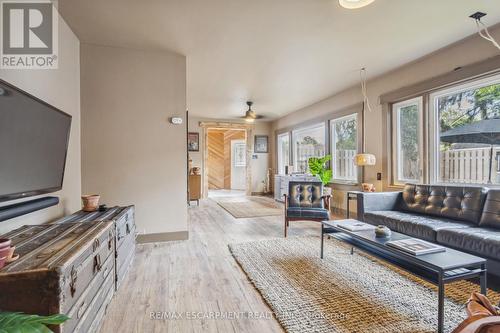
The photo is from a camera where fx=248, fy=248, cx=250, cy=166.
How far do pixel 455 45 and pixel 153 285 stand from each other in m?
4.44

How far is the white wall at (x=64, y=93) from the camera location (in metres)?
1.89

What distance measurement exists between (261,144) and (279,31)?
19.3ft

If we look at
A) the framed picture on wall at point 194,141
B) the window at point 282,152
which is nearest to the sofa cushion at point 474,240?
the window at point 282,152

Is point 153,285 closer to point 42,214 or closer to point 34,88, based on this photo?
point 42,214

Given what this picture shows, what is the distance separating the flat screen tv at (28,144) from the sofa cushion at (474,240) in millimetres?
3457

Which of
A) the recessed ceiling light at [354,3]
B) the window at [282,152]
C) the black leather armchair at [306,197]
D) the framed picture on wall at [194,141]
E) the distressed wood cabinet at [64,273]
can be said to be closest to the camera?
the distressed wood cabinet at [64,273]

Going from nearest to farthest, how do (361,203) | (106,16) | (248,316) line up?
1. (248,316)
2. (106,16)
3. (361,203)

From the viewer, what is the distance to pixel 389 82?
13.5 ft

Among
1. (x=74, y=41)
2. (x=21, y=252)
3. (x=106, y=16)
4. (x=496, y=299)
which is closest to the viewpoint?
(x=21, y=252)

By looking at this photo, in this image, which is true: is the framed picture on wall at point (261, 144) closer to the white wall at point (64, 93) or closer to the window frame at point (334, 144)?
the window frame at point (334, 144)

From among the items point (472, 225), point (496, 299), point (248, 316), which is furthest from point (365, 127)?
point (248, 316)

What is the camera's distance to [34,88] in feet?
6.63

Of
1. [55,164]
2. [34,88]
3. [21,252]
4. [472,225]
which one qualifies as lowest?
[472,225]

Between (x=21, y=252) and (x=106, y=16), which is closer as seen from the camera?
(x=21, y=252)
